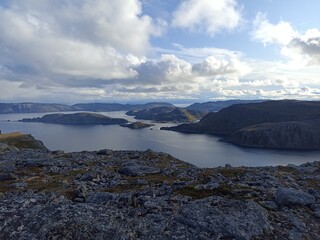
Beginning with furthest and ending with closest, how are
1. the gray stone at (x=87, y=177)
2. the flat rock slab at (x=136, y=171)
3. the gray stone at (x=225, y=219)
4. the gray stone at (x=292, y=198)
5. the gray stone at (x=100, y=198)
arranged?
the flat rock slab at (x=136, y=171)
the gray stone at (x=87, y=177)
the gray stone at (x=292, y=198)
the gray stone at (x=100, y=198)
the gray stone at (x=225, y=219)

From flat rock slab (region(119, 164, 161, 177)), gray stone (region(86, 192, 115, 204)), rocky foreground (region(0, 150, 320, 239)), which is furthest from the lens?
flat rock slab (region(119, 164, 161, 177))

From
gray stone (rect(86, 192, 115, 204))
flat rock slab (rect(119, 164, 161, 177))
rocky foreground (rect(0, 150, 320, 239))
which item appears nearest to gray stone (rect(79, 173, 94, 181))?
rocky foreground (rect(0, 150, 320, 239))

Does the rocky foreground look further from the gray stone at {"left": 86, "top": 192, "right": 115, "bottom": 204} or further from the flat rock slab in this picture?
the flat rock slab

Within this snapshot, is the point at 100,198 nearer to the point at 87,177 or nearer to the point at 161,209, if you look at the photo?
the point at 161,209

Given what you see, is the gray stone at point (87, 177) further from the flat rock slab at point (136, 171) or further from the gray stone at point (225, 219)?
the gray stone at point (225, 219)

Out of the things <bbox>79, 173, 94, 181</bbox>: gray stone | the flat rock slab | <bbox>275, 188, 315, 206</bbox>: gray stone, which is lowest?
the flat rock slab

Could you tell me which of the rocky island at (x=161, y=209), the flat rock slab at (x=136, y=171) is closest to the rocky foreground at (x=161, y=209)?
the rocky island at (x=161, y=209)

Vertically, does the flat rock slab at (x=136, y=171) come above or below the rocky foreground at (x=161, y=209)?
below

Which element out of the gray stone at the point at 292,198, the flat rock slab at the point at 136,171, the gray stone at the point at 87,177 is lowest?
the flat rock slab at the point at 136,171

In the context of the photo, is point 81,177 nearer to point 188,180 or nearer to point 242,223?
point 188,180

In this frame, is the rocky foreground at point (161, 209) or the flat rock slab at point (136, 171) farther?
the flat rock slab at point (136, 171)
